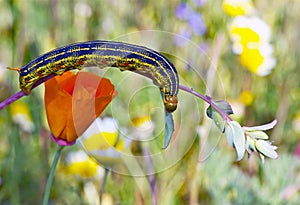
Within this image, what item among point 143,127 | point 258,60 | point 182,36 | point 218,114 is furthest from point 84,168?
point 218,114

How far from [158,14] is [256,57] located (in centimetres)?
29

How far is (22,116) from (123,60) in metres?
0.79

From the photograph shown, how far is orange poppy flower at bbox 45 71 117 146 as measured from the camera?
510mm

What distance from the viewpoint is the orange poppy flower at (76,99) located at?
51 centimetres

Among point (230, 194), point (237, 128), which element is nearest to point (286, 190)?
point (230, 194)

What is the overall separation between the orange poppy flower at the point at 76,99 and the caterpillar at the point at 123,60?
0.12ft

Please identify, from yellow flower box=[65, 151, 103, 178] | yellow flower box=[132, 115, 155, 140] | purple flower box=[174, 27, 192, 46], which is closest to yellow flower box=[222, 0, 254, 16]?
purple flower box=[174, 27, 192, 46]

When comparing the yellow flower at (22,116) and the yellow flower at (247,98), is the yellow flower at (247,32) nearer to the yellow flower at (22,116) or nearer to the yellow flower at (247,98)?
the yellow flower at (247,98)

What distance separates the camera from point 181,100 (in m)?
→ 0.87

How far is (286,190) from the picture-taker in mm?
1034

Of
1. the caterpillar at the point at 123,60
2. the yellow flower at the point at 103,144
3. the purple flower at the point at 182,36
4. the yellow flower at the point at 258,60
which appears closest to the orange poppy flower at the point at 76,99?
the caterpillar at the point at 123,60

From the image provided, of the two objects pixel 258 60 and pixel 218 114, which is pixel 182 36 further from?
pixel 218 114

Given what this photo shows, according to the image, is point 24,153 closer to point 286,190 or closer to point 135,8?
point 286,190

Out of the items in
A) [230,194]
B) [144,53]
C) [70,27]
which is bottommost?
[230,194]
